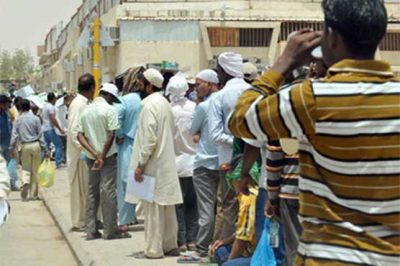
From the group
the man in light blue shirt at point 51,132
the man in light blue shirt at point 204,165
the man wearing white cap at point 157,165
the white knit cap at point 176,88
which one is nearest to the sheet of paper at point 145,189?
the man wearing white cap at point 157,165

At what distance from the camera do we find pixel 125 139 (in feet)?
33.0

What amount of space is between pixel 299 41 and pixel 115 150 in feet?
23.1

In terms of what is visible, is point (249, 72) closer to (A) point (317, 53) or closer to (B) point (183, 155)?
(B) point (183, 155)

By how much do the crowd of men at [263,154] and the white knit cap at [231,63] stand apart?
0.4 inches

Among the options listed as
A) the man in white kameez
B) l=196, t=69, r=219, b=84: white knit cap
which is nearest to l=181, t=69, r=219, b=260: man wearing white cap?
l=196, t=69, r=219, b=84: white knit cap

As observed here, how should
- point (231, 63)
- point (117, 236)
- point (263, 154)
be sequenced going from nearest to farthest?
point (263, 154)
point (231, 63)
point (117, 236)

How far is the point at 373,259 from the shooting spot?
105 inches

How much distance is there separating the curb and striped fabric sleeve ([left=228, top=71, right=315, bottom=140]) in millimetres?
5954

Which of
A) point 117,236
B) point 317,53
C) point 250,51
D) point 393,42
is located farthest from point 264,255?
point 393,42

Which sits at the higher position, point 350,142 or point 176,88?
point 350,142

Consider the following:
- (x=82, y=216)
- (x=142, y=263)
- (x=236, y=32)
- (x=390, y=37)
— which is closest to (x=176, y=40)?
(x=236, y=32)

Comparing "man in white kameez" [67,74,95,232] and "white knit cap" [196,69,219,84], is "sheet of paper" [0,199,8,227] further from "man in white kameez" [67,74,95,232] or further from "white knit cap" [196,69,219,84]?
"man in white kameez" [67,74,95,232]

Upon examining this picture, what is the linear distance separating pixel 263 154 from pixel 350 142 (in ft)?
8.58

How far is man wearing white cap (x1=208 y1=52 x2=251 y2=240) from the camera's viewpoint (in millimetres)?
7516
